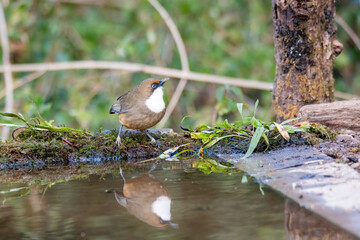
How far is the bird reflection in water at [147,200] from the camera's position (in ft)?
8.11

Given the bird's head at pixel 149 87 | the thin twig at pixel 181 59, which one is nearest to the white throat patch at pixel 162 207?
the bird's head at pixel 149 87

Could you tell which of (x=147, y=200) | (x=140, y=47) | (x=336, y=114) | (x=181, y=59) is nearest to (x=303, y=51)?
(x=336, y=114)

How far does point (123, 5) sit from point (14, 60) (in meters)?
2.32

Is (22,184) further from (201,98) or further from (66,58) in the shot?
(201,98)

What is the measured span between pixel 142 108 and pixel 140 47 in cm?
439

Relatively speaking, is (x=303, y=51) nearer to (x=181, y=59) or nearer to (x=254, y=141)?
(x=254, y=141)

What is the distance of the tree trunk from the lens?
14.1 ft

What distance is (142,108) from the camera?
434cm

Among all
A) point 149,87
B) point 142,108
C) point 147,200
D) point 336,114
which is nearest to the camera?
point 147,200

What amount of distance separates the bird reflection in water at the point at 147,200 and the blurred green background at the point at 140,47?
16.1 feet

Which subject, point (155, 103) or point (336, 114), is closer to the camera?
point (336, 114)

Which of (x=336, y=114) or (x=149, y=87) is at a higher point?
(x=149, y=87)

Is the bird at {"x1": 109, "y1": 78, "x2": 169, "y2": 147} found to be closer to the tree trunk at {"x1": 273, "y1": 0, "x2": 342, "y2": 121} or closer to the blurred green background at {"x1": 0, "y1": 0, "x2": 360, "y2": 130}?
the tree trunk at {"x1": 273, "y1": 0, "x2": 342, "y2": 121}

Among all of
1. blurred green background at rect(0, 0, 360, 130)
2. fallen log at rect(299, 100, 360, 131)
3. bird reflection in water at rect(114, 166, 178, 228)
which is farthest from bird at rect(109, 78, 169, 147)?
blurred green background at rect(0, 0, 360, 130)
